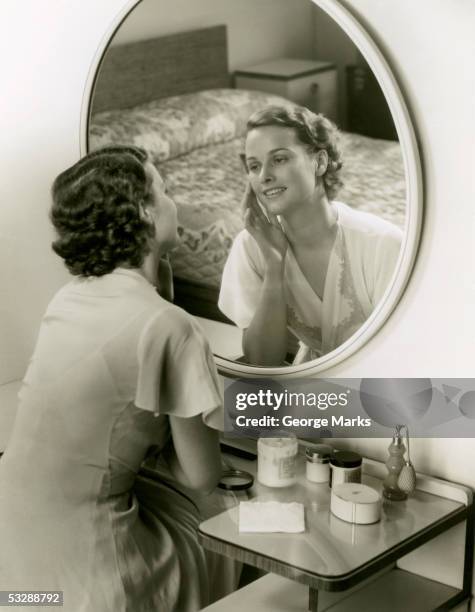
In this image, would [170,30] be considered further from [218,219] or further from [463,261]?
[463,261]

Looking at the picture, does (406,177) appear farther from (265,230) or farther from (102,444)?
(102,444)

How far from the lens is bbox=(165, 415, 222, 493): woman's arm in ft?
5.59

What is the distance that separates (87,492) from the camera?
1.73 metres

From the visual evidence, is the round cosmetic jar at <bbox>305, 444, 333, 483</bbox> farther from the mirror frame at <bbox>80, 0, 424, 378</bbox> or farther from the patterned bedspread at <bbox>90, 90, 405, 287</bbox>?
the patterned bedspread at <bbox>90, 90, 405, 287</bbox>

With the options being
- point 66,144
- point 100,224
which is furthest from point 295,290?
point 66,144

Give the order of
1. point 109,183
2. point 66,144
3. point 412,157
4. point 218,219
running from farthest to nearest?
point 66,144 < point 218,219 < point 109,183 < point 412,157

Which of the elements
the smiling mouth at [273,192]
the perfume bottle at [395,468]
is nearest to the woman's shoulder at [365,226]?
the smiling mouth at [273,192]

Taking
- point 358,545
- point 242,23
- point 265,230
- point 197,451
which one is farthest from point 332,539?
point 242,23

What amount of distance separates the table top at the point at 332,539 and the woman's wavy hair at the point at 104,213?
0.49 m

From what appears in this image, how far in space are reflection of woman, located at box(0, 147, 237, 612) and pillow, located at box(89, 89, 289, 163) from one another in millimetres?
120

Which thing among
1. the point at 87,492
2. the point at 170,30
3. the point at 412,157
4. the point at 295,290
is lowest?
the point at 87,492

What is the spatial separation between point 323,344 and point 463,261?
31 cm

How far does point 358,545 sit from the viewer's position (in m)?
1.57

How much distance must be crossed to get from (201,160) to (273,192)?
0.17 metres
